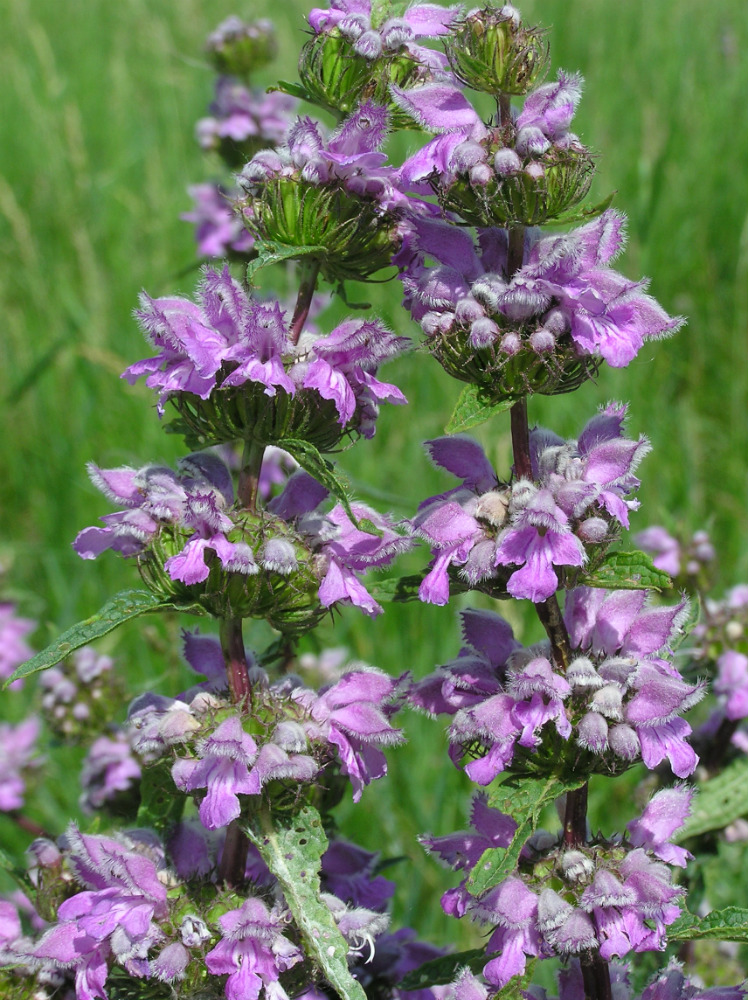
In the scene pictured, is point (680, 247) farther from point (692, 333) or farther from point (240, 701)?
point (240, 701)

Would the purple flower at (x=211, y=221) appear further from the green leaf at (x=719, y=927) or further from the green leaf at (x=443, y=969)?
the green leaf at (x=719, y=927)

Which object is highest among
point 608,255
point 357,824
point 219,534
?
point 608,255

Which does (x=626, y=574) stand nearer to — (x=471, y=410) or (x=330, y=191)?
(x=471, y=410)

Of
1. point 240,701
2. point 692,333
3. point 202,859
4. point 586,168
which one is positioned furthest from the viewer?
point 692,333

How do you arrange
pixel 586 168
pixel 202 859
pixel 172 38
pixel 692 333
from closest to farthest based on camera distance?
pixel 586 168 → pixel 202 859 → pixel 692 333 → pixel 172 38

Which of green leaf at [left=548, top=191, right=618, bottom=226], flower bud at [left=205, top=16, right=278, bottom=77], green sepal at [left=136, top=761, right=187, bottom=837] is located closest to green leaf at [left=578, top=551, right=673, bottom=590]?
green leaf at [left=548, top=191, right=618, bottom=226]

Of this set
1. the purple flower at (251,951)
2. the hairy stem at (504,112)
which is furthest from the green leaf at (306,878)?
the hairy stem at (504,112)

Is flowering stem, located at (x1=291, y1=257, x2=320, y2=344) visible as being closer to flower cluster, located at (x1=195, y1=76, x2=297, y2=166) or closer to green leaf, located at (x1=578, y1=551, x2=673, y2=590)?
green leaf, located at (x1=578, y1=551, x2=673, y2=590)

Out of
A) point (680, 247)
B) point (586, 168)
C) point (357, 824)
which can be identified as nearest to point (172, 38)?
point (680, 247)
